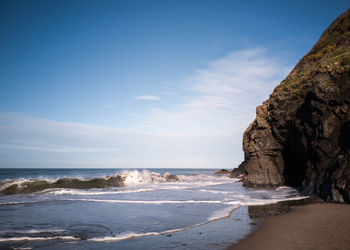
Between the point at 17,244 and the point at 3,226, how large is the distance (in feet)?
8.20

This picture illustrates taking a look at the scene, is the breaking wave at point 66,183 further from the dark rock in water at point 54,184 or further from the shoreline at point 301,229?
the shoreline at point 301,229

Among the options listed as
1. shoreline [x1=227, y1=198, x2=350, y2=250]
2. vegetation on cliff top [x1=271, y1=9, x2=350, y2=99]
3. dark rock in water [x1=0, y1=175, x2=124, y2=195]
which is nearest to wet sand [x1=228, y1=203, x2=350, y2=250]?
shoreline [x1=227, y1=198, x2=350, y2=250]

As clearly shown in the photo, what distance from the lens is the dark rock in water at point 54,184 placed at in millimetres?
20209

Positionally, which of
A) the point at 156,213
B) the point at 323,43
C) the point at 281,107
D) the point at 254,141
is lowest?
the point at 156,213

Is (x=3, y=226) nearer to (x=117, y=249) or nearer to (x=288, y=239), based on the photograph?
(x=117, y=249)

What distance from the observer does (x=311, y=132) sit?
16.7 meters

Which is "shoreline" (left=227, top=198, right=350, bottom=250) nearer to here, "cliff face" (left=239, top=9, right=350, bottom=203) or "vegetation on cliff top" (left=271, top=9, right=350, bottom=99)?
"cliff face" (left=239, top=9, right=350, bottom=203)

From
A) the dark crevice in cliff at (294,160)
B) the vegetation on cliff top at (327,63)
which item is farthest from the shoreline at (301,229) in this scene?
the dark crevice in cliff at (294,160)

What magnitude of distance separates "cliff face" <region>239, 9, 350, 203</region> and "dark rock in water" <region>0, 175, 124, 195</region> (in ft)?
47.4

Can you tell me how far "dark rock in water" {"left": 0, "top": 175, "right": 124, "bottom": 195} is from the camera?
66.3ft

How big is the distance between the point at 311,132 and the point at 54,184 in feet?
71.3

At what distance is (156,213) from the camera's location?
10.4m

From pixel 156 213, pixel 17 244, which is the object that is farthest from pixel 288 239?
pixel 17 244

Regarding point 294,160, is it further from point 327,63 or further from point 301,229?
point 301,229
